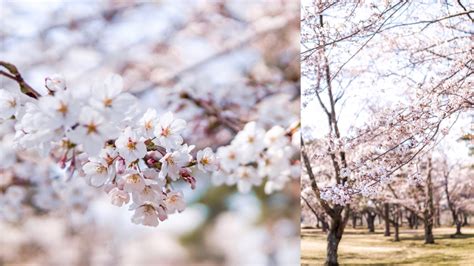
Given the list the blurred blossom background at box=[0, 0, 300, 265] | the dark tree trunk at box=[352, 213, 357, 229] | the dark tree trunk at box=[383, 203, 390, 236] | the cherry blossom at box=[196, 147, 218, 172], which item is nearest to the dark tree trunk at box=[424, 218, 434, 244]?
the dark tree trunk at box=[383, 203, 390, 236]

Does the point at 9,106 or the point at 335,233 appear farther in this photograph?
the point at 335,233

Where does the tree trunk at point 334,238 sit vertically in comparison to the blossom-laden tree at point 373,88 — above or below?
below

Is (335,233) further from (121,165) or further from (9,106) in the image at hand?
(9,106)

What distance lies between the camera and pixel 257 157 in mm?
1777

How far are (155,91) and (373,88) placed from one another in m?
0.91

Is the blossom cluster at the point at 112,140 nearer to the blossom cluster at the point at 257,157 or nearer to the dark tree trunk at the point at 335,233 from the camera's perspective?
the blossom cluster at the point at 257,157

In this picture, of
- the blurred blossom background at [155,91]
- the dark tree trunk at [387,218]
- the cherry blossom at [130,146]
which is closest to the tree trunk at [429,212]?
the dark tree trunk at [387,218]

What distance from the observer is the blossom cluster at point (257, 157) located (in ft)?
5.59

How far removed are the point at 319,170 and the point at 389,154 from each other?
26 cm

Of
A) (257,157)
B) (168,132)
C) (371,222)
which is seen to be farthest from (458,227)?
(168,132)

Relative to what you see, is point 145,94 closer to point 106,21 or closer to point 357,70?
point 106,21

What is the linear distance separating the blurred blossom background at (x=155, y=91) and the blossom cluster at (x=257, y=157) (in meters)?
0.41

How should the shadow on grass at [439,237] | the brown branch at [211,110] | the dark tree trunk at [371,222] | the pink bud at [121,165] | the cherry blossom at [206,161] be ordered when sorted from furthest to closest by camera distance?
the brown branch at [211,110] → the dark tree trunk at [371,222] → the shadow on grass at [439,237] → the cherry blossom at [206,161] → the pink bud at [121,165]

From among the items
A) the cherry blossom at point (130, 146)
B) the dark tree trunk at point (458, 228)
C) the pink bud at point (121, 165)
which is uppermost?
the cherry blossom at point (130, 146)
